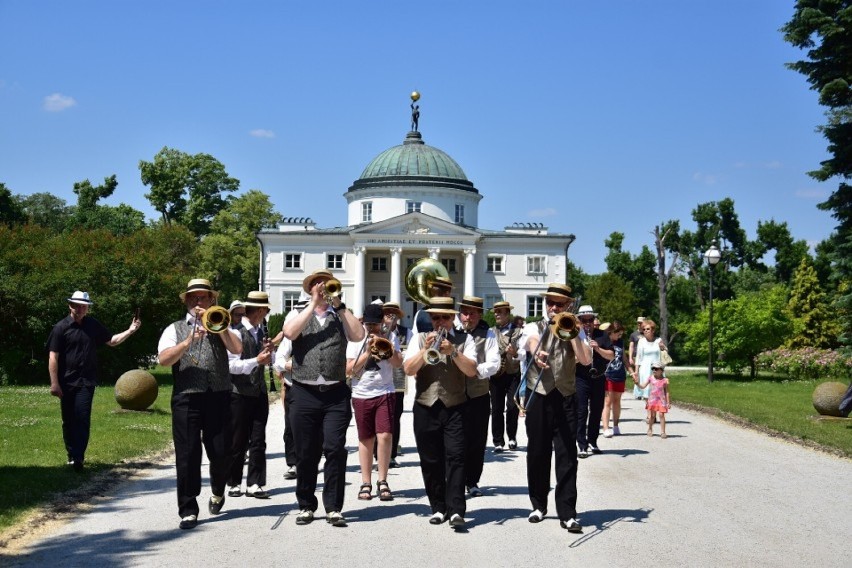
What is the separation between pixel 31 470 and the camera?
11.2 meters

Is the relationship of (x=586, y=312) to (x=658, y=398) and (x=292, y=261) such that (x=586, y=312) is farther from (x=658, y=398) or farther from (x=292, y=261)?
(x=292, y=261)

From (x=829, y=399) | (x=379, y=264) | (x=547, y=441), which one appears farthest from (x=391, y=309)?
(x=379, y=264)

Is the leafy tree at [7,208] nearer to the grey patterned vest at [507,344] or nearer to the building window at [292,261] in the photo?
the building window at [292,261]

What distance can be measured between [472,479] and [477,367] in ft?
5.87

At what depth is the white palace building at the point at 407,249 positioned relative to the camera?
77062 millimetres

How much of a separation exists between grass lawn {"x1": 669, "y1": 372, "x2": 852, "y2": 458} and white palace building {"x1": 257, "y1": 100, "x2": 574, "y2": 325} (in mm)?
39877

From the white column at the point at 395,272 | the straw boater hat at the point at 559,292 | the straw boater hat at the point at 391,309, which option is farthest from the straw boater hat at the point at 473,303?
the white column at the point at 395,272

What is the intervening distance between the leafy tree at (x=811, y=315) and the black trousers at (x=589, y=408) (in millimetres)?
36760

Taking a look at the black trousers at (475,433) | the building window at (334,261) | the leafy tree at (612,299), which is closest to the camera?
the black trousers at (475,433)

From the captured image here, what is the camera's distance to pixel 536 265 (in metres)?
78.8

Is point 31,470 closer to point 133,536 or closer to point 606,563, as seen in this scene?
point 133,536

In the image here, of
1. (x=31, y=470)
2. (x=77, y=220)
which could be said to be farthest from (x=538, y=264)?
(x=31, y=470)

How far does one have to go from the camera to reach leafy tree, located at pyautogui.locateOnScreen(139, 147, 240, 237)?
81125 millimetres

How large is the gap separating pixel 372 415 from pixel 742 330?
2913 centimetres
